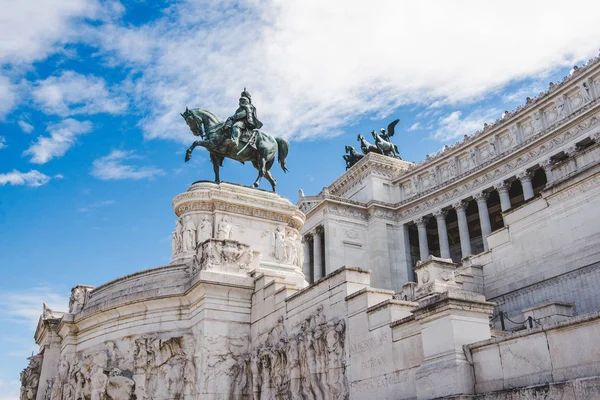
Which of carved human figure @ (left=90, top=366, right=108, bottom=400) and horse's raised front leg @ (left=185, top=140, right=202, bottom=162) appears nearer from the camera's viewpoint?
carved human figure @ (left=90, top=366, right=108, bottom=400)

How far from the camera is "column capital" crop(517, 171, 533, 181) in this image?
49531mm

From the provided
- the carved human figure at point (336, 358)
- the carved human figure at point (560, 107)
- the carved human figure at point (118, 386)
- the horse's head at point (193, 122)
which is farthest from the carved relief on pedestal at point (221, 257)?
the carved human figure at point (560, 107)

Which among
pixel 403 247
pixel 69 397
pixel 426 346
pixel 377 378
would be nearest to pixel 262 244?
pixel 69 397

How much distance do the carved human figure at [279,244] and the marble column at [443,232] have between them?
31.8 meters

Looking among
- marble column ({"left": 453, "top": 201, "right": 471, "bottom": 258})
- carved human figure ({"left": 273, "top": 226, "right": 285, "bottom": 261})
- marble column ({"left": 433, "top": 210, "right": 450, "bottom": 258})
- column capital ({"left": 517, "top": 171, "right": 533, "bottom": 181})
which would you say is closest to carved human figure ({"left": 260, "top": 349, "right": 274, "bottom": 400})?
carved human figure ({"left": 273, "top": 226, "right": 285, "bottom": 261})

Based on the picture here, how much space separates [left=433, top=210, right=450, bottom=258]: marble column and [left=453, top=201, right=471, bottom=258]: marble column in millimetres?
1416

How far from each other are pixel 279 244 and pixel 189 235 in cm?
368

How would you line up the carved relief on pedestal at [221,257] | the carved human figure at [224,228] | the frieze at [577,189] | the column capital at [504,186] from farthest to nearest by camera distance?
the column capital at [504,186] < the carved human figure at [224,228] < the frieze at [577,189] < the carved relief on pedestal at [221,257]

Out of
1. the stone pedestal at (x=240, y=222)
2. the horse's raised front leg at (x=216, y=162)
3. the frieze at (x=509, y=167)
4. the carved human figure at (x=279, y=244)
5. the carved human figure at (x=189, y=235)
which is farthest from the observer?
the frieze at (x=509, y=167)

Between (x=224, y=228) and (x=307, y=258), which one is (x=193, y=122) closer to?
(x=224, y=228)

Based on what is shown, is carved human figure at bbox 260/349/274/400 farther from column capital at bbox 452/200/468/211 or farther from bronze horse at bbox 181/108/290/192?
column capital at bbox 452/200/468/211

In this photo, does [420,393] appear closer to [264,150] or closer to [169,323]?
[169,323]

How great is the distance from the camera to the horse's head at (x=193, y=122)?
2888 centimetres

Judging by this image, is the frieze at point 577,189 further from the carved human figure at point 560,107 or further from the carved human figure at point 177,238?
the carved human figure at point 560,107
